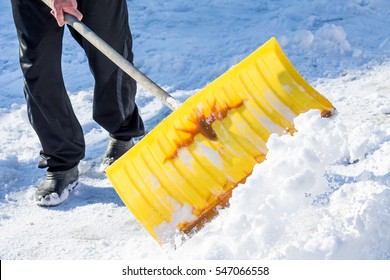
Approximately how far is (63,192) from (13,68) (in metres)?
1.68

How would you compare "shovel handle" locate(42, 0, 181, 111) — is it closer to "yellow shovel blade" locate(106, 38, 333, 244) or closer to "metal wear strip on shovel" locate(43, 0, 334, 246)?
"metal wear strip on shovel" locate(43, 0, 334, 246)

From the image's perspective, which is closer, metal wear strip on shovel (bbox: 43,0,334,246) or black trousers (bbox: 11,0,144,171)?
metal wear strip on shovel (bbox: 43,0,334,246)

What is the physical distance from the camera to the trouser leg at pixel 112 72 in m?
3.41

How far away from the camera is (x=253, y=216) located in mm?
2793

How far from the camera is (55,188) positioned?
11.8 feet

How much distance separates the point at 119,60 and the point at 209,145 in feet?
1.74

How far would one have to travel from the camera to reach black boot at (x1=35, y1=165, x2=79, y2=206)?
11.7ft

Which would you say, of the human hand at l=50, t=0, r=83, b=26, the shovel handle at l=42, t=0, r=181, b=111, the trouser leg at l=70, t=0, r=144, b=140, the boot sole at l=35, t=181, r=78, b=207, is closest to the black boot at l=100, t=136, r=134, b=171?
the trouser leg at l=70, t=0, r=144, b=140

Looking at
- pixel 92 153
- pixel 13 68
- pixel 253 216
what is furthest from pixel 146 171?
pixel 13 68

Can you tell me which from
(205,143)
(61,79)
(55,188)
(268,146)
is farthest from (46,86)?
(268,146)

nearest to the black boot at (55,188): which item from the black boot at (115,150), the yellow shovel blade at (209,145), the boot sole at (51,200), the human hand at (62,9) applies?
the boot sole at (51,200)

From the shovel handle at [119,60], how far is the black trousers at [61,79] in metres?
0.14

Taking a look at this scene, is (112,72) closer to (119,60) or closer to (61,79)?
(61,79)

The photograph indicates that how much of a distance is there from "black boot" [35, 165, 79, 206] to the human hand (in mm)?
756
